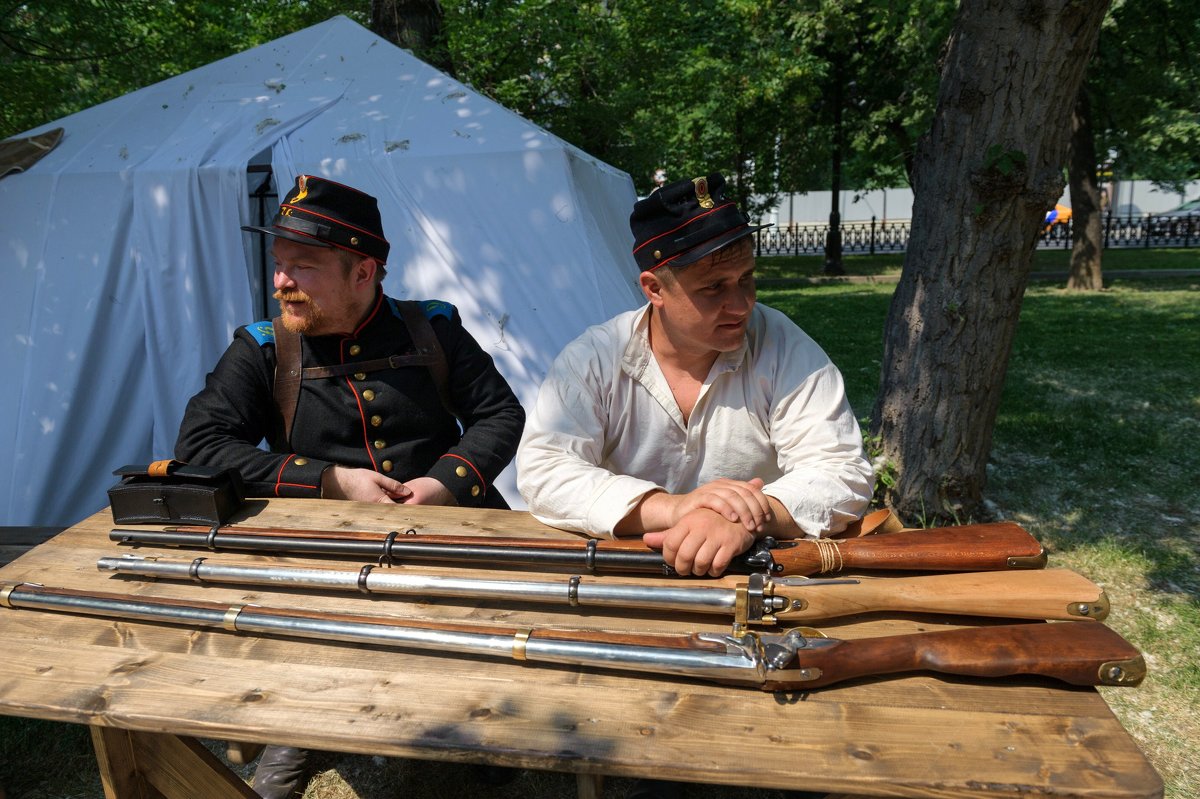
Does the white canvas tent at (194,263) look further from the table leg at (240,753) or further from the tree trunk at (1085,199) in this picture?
the tree trunk at (1085,199)

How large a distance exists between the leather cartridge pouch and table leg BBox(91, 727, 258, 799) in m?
0.64

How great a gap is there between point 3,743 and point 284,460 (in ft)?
5.11

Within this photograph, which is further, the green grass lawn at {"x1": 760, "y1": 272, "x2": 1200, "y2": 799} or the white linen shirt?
the green grass lawn at {"x1": 760, "y1": 272, "x2": 1200, "y2": 799}

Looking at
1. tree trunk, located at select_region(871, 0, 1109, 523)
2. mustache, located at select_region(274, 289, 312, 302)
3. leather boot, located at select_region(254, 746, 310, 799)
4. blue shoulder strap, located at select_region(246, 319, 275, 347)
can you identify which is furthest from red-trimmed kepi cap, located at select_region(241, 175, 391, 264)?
tree trunk, located at select_region(871, 0, 1109, 523)

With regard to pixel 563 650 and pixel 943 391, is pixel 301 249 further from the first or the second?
pixel 943 391

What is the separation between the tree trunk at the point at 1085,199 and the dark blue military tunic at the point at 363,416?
44.0 feet

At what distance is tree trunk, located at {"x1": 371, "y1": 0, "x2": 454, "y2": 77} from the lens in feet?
24.7

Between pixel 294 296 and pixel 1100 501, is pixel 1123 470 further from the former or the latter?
pixel 294 296

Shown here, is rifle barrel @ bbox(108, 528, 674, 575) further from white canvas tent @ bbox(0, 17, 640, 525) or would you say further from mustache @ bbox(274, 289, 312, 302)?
white canvas tent @ bbox(0, 17, 640, 525)

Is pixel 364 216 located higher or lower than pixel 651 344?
higher

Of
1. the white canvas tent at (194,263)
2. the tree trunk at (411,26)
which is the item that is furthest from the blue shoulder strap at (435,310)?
the tree trunk at (411,26)

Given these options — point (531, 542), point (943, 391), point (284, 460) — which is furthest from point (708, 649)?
point (943, 391)

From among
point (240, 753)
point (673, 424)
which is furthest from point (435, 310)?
point (240, 753)

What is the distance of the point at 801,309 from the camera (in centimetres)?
1346
